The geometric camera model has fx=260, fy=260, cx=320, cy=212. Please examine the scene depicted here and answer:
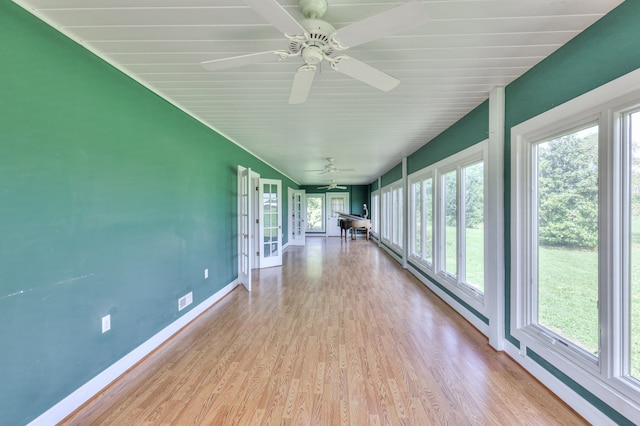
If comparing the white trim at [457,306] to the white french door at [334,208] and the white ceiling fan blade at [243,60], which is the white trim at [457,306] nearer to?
the white ceiling fan blade at [243,60]

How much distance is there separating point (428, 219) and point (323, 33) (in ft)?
13.0

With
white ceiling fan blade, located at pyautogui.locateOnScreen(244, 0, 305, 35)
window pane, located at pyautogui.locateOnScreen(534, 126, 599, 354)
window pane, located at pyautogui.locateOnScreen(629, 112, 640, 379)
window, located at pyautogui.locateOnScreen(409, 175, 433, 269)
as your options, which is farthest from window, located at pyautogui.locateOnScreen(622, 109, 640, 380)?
window, located at pyautogui.locateOnScreen(409, 175, 433, 269)

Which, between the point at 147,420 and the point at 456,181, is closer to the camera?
the point at 147,420

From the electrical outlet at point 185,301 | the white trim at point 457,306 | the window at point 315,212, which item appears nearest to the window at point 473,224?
the white trim at point 457,306

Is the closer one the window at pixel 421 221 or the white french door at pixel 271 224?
the window at pixel 421 221

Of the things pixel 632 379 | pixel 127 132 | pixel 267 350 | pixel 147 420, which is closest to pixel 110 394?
pixel 147 420

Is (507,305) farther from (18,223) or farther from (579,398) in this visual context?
(18,223)

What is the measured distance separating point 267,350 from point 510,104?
3.19 meters

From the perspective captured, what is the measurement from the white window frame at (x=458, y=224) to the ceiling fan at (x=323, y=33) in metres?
1.84

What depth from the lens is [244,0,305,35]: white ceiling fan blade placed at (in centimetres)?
109

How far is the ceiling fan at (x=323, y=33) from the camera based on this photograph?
1.12 meters

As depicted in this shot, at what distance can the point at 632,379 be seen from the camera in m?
1.47

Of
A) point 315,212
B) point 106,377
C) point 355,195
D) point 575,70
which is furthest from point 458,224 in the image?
point 315,212

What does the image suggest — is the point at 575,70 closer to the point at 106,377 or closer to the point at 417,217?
the point at 417,217
